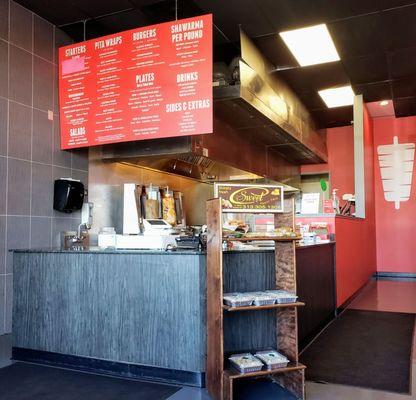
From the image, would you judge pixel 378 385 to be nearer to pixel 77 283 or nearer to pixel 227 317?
pixel 227 317

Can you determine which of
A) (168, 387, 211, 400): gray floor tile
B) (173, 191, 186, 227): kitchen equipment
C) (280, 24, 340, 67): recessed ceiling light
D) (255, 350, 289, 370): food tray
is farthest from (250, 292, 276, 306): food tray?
(173, 191, 186, 227): kitchen equipment

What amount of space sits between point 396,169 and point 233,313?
23.0 feet

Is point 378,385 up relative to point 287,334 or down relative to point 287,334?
down

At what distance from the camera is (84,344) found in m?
3.38

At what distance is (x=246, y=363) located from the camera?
2711 mm

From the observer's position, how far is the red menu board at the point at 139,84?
12.3 feet

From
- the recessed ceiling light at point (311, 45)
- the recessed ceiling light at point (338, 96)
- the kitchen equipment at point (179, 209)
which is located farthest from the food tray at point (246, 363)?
the recessed ceiling light at point (338, 96)

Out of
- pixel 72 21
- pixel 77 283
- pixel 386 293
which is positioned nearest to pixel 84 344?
pixel 77 283

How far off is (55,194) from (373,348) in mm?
3372

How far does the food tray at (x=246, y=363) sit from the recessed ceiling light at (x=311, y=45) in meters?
3.47

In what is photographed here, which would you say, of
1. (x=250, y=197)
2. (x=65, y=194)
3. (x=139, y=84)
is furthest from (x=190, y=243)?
(x=65, y=194)

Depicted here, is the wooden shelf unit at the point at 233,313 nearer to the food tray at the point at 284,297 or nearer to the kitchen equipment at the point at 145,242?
the food tray at the point at 284,297

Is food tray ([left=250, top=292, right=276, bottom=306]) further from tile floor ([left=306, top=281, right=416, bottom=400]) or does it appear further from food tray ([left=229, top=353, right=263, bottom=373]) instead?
tile floor ([left=306, top=281, right=416, bottom=400])

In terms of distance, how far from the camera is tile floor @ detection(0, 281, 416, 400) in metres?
2.80
